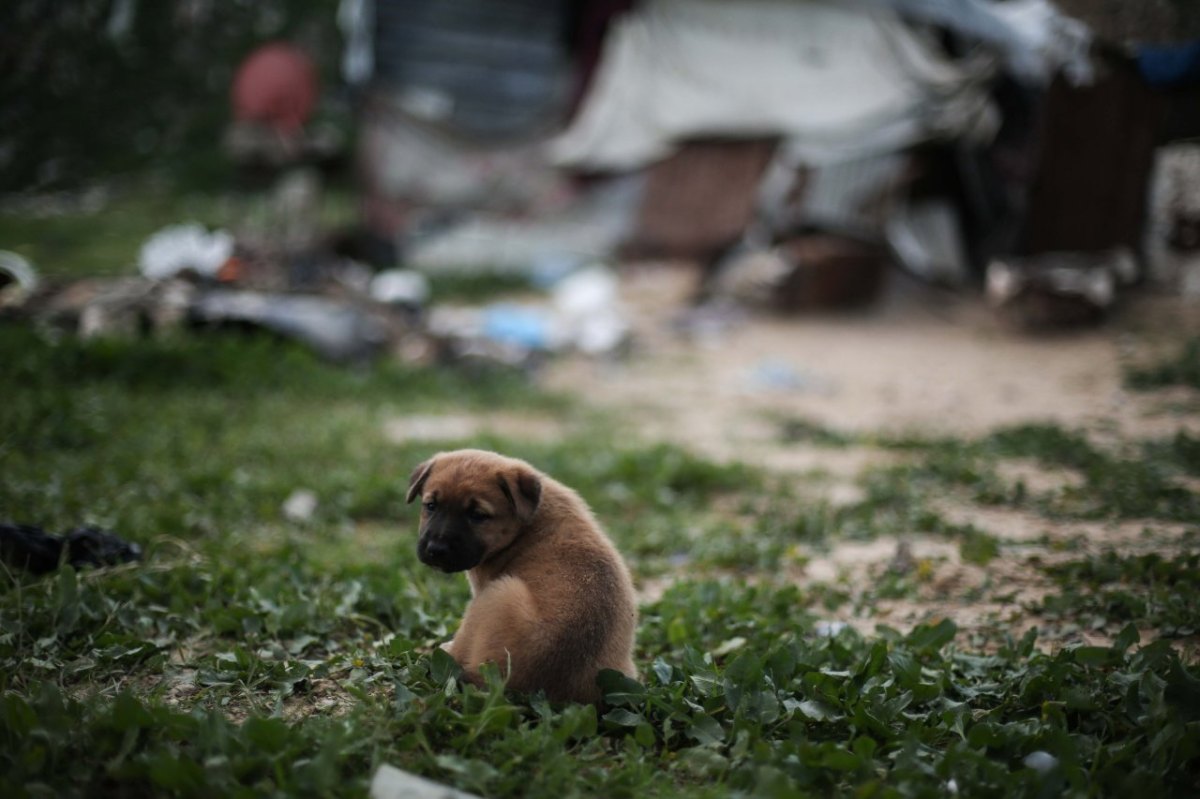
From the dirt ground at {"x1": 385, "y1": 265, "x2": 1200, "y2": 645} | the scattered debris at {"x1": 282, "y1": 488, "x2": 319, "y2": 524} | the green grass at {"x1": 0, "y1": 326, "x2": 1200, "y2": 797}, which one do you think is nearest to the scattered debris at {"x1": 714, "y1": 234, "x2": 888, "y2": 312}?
the dirt ground at {"x1": 385, "y1": 265, "x2": 1200, "y2": 645}

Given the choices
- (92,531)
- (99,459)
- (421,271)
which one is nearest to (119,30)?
(99,459)

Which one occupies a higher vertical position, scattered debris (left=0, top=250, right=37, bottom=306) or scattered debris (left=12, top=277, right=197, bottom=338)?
scattered debris (left=0, top=250, right=37, bottom=306)

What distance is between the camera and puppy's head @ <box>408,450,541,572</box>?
111 inches

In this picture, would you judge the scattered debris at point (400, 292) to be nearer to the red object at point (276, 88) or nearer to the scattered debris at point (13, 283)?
the scattered debris at point (13, 283)

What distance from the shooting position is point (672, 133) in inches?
559

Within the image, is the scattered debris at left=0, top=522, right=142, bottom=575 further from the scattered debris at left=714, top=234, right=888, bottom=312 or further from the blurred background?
the scattered debris at left=714, top=234, right=888, bottom=312

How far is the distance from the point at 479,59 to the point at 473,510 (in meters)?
15.2

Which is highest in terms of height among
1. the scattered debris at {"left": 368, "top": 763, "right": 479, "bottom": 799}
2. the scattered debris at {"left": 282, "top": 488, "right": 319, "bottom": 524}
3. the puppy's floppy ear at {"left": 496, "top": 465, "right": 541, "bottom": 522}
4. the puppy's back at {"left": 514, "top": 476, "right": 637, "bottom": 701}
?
the puppy's floppy ear at {"left": 496, "top": 465, "right": 541, "bottom": 522}

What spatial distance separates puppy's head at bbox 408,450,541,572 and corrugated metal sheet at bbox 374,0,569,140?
13.2 meters

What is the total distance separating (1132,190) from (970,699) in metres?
10.6

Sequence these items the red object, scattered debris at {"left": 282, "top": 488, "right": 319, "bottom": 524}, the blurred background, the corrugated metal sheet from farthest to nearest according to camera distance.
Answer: the red object, the corrugated metal sheet, the blurred background, scattered debris at {"left": 282, "top": 488, "right": 319, "bottom": 524}

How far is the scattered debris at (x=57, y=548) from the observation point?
3598 mm

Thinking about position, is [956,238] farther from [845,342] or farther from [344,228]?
[344,228]

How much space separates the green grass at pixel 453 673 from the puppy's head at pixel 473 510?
0.32 meters
